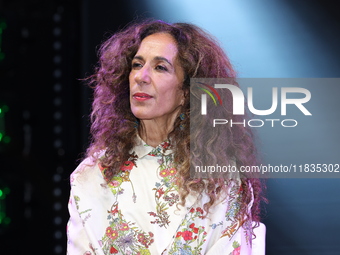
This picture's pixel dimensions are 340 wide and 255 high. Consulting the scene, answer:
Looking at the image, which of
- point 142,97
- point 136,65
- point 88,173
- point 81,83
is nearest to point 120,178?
point 88,173

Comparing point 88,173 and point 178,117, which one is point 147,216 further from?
point 178,117

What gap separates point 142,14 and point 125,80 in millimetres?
722

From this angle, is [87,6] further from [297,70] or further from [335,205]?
[335,205]

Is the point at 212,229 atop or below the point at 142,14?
below

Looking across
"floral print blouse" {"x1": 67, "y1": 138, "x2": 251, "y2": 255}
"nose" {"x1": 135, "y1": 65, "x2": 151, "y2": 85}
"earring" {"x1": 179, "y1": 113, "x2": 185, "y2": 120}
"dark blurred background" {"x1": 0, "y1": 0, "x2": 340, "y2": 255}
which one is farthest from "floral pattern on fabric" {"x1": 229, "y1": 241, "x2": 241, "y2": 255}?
"dark blurred background" {"x1": 0, "y1": 0, "x2": 340, "y2": 255}

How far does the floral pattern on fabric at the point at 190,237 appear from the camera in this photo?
1.86 m

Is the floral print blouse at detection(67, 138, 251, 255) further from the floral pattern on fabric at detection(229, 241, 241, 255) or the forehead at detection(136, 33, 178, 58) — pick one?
the forehead at detection(136, 33, 178, 58)

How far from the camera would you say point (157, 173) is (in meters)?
1.99

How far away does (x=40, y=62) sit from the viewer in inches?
117

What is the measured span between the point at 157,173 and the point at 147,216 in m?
0.15

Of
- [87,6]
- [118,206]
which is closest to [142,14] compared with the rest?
[87,6]

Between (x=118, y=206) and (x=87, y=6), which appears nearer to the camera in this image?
(x=118, y=206)

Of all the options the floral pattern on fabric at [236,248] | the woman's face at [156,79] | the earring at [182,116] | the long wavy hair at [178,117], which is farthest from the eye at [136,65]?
the floral pattern on fabric at [236,248]

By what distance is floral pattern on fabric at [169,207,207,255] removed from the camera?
73.3 inches
